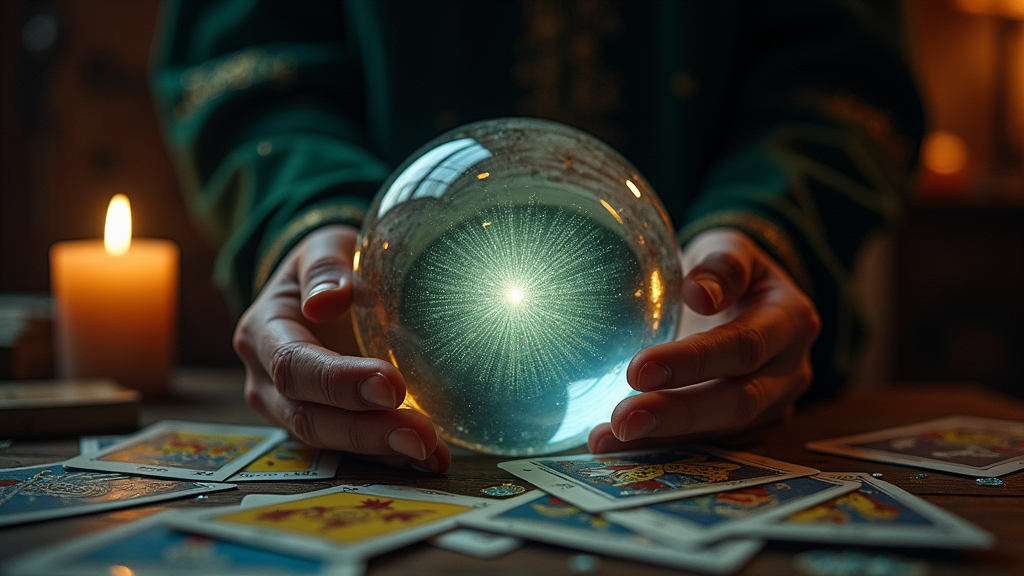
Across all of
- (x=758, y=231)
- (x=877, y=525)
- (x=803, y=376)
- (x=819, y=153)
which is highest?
(x=819, y=153)

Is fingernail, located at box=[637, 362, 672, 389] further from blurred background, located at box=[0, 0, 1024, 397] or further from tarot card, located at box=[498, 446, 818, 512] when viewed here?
blurred background, located at box=[0, 0, 1024, 397]

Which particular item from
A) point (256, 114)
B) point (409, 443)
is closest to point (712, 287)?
point (409, 443)

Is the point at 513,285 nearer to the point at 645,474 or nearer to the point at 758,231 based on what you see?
the point at 645,474

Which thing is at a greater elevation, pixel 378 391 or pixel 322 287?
pixel 322 287

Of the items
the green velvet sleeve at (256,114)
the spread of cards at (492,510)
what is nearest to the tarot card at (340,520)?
the spread of cards at (492,510)

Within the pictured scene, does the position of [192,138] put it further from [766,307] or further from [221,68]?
[766,307]

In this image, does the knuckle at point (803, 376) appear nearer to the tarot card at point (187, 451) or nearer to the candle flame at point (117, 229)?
the tarot card at point (187, 451)

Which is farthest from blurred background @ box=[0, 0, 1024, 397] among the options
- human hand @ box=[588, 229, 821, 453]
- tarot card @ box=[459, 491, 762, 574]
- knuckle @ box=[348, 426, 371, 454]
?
tarot card @ box=[459, 491, 762, 574]

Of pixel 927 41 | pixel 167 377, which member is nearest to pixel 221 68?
pixel 167 377
